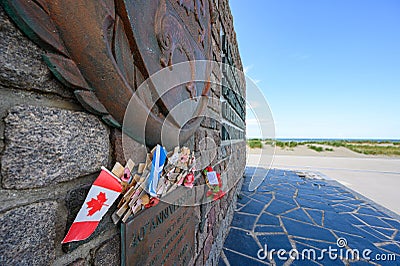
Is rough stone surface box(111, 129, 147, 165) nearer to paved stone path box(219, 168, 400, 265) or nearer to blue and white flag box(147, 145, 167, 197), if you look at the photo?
blue and white flag box(147, 145, 167, 197)

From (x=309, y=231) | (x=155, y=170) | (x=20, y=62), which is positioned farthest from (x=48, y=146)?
(x=309, y=231)

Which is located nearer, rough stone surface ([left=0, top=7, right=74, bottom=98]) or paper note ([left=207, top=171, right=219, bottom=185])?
rough stone surface ([left=0, top=7, right=74, bottom=98])

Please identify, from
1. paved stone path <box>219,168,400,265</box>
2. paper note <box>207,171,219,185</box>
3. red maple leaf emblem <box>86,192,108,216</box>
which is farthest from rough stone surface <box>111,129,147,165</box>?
paved stone path <box>219,168,400,265</box>

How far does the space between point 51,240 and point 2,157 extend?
0.19 meters

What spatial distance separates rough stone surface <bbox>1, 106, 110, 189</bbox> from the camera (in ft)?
1.04

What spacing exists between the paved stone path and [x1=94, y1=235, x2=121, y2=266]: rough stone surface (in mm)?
1446

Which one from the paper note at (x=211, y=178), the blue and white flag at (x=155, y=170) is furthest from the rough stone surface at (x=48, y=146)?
the paper note at (x=211, y=178)

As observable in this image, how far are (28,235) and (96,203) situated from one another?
0.12 m

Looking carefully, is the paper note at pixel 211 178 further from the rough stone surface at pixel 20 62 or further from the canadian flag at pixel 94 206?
the rough stone surface at pixel 20 62

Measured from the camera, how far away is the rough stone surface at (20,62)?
31 centimetres

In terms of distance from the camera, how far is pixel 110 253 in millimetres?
502

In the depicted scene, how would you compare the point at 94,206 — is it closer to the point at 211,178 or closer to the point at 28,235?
the point at 28,235

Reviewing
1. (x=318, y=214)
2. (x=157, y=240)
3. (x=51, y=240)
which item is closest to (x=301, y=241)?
(x=318, y=214)

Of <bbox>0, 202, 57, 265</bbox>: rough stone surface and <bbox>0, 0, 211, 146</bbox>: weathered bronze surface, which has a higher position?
<bbox>0, 0, 211, 146</bbox>: weathered bronze surface
